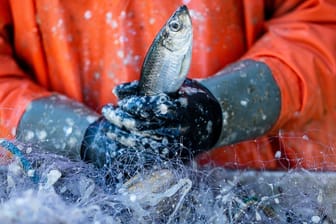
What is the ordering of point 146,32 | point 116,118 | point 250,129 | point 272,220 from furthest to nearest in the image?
point 146,32 < point 250,129 < point 116,118 < point 272,220

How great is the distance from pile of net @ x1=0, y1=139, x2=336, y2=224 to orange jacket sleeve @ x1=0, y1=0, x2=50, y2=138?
0.27 metres

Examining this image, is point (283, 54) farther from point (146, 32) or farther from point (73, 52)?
point (73, 52)

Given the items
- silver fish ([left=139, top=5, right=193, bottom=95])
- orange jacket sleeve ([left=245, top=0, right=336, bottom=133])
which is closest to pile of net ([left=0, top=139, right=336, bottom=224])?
silver fish ([left=139, top=5, right=193, bottom=95])

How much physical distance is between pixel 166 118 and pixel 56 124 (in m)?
0.29

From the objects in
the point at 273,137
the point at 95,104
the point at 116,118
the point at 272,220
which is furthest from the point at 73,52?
the point at 272,220

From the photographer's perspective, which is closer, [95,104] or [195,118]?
[195,118]

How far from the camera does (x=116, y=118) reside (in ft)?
3.29

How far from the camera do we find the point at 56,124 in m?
1.19

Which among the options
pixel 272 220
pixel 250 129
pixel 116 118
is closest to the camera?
pixel 272 220

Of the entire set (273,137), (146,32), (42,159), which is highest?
(146,32)

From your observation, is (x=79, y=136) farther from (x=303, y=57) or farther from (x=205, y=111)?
(x=303, y=57)

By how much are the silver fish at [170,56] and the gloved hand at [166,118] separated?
0.02 metres

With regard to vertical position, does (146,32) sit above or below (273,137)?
above

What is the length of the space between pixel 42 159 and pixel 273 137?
535 mm
